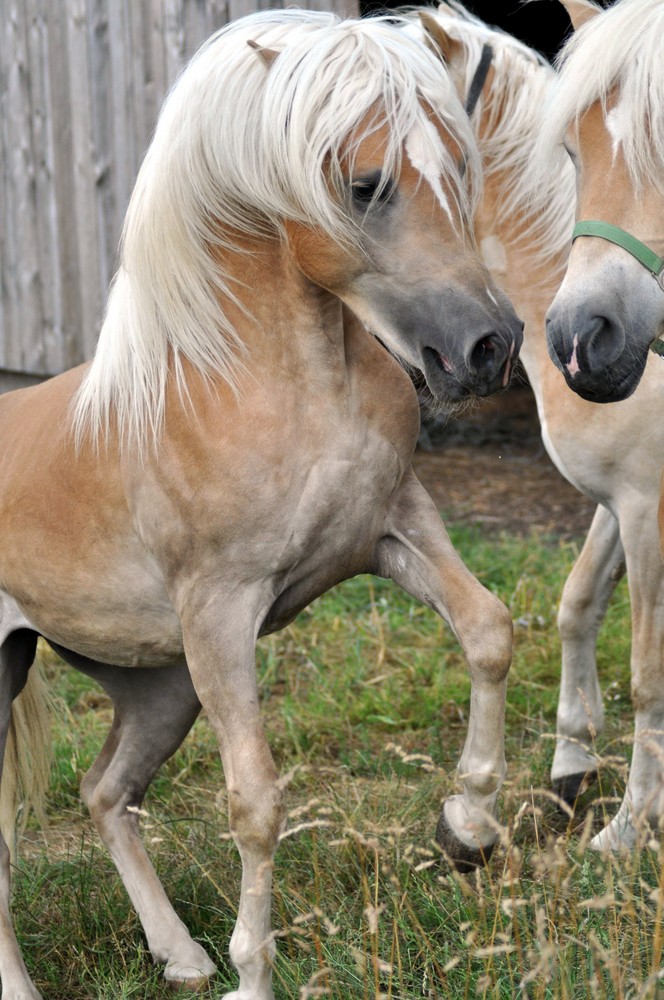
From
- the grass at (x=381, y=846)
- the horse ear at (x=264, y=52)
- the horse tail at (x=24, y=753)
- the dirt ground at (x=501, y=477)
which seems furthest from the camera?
the dirt ground at (x=501, y=477)

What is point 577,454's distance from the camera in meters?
3.12

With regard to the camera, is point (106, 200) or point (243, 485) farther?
Answer: point (106, 200)

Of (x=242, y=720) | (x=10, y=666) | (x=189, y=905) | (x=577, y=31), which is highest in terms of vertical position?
(x=577, y=31)

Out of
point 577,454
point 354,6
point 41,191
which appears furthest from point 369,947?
point 41,191

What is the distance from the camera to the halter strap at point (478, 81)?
3332 millimetres

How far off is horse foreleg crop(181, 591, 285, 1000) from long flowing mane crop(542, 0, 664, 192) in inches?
49.4

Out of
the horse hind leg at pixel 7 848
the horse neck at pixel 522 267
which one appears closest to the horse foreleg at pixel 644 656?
the horse neck at pixel 522 267

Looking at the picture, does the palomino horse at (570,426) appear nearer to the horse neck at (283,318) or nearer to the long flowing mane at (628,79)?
the long flowing mane at (628,79)

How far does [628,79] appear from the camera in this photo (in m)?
2.38

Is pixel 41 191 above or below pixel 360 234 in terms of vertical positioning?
below

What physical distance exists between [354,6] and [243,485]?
11.2 ft

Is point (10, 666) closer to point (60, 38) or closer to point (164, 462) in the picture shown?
point (164, 462)

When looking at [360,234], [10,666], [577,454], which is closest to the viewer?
[360,234]

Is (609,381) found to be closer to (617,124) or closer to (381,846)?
(617,124)
